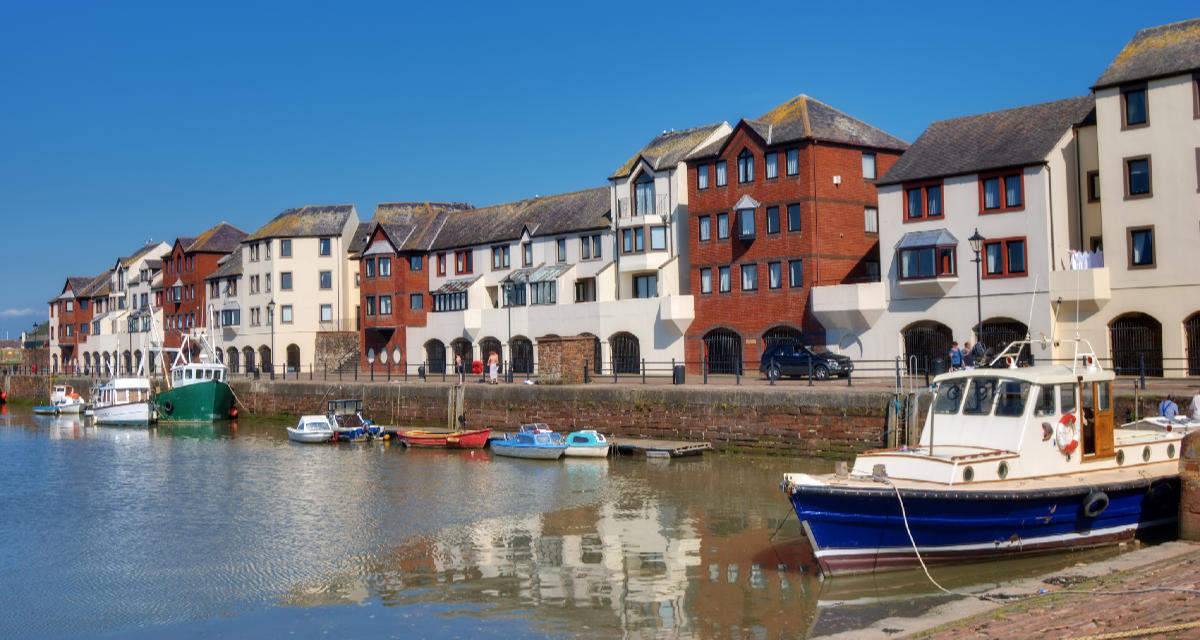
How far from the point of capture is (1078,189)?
128 ft

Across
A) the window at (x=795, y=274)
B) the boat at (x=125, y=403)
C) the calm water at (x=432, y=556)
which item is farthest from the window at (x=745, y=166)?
the boat at (x=125, y=403)

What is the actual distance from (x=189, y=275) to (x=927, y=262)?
65906 mm

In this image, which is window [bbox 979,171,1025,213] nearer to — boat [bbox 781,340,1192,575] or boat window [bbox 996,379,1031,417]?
boat [bbox 781,340,1192,575]

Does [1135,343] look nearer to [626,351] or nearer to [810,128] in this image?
[810,128]

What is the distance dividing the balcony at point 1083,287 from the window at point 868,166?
11.5 metres

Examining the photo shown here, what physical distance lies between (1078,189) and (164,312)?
77360mm

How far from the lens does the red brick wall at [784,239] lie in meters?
44.6

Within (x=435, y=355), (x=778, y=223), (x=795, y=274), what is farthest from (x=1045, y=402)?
(x=435, y=355)

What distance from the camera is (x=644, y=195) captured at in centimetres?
5306

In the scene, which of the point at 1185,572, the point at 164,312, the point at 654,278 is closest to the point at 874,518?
the point at 1185,572

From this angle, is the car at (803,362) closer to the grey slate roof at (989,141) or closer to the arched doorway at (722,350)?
the arched doorway at (722,350)

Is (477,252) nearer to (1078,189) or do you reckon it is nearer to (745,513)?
(1078,189)

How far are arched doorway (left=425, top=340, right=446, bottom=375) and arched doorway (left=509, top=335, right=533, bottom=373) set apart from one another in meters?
6.34

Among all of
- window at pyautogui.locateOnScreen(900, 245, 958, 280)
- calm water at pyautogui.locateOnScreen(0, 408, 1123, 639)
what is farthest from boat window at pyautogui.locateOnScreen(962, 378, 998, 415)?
window at pyautogui.locateOnScreen(900, 245, 958, 280)
